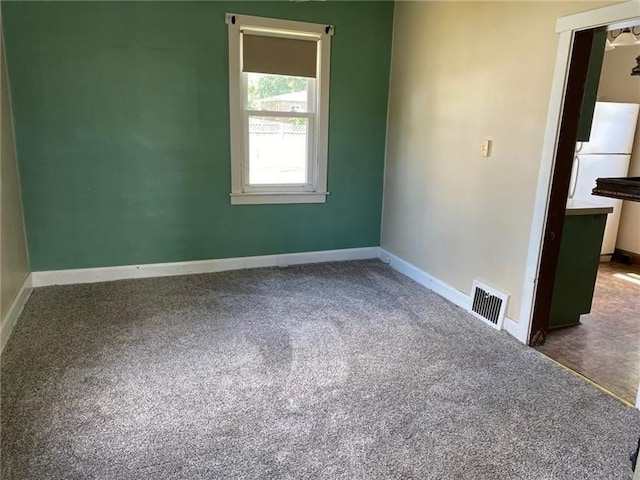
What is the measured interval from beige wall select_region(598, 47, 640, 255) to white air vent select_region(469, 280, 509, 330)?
2.63 m

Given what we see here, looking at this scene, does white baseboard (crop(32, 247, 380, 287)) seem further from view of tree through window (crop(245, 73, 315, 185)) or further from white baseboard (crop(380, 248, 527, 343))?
view of tree through window (crop(245, 73, 315, 185))

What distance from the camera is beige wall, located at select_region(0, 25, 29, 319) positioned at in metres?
2.83

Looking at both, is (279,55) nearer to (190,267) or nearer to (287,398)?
(190,267)

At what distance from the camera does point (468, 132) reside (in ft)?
10.7

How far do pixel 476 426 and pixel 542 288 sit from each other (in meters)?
1.18

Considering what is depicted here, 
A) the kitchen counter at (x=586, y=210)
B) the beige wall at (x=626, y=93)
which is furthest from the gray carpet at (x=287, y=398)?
the beige wall at (x=626, y=93)

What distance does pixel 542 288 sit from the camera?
2783mm

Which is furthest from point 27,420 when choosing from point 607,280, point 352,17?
point 607,280

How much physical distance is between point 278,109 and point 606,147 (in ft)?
10.8

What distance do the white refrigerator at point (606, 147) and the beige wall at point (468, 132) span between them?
1596 mm

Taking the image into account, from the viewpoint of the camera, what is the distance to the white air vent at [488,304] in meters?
3.00

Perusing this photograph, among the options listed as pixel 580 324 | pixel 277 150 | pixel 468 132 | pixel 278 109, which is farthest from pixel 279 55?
pixel 580 324

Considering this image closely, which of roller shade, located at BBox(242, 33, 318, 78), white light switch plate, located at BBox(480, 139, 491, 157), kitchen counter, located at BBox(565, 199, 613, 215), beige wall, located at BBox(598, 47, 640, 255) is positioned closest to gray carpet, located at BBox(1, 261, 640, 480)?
kitchen counter, located at BBox(565, 199, 613, 215)

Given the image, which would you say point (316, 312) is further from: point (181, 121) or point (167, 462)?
point (181, 121)
